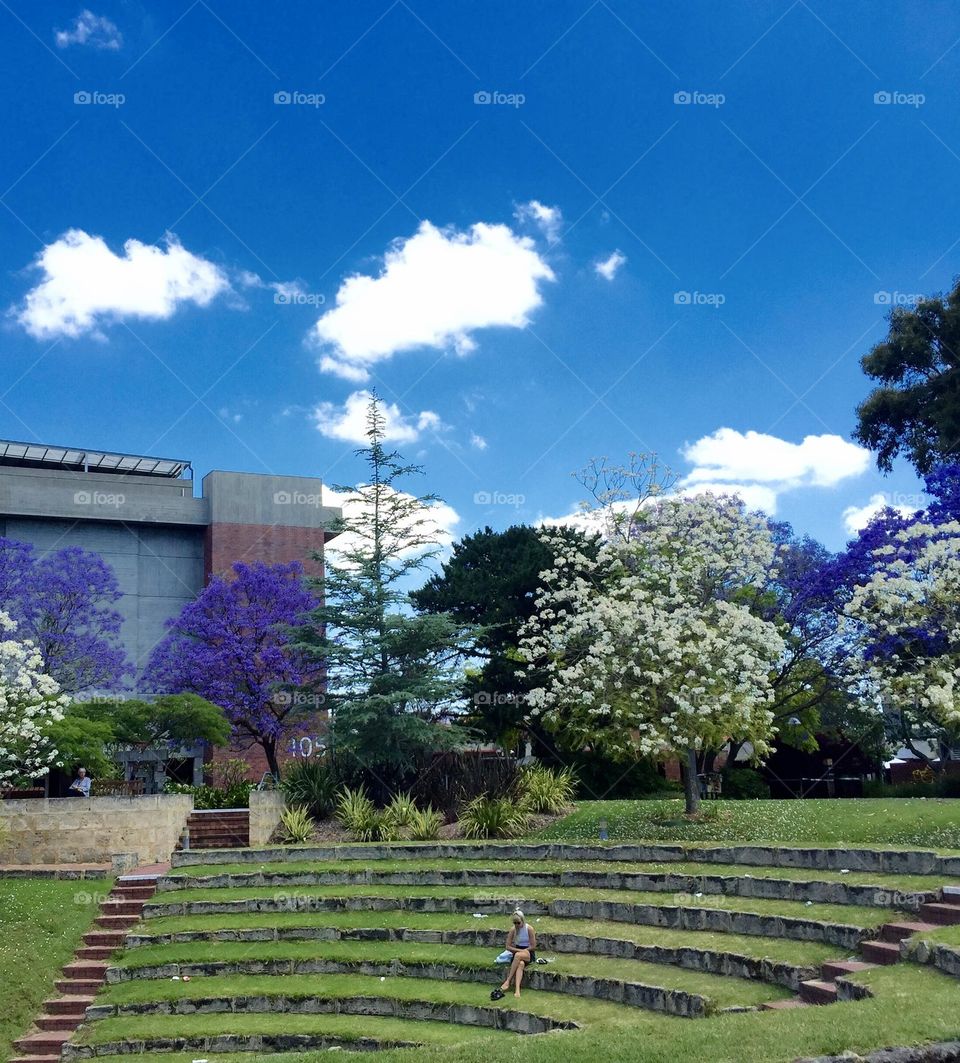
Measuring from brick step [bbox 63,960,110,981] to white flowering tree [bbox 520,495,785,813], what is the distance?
1104 centimetres

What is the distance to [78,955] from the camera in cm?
2044

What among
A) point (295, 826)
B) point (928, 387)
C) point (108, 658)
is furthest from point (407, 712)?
point (928, 387)

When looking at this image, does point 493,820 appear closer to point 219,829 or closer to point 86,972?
point 219,829

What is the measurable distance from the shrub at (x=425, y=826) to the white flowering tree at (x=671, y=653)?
4.05 meters

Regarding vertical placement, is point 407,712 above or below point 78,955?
above

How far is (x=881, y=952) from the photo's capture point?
1331 cm

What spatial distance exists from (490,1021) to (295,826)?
13556 millimetres

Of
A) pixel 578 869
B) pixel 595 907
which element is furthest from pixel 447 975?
pixel 578 869

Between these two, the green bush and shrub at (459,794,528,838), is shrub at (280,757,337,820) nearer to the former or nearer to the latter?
shrub at (459,794,528,838)

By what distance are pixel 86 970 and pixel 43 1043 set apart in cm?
261

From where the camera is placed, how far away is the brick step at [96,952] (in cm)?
2035

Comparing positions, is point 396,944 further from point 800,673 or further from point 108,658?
point 108,658

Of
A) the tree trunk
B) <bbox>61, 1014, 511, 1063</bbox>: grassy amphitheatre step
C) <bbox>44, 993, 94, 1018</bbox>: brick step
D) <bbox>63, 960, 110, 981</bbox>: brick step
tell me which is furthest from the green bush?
<bbox>44, 993, 94, 1018</bbox>: brick step
